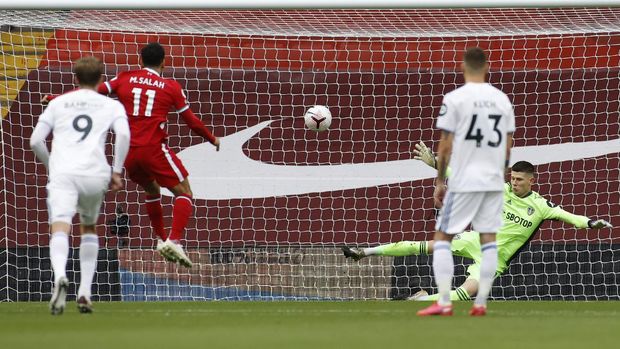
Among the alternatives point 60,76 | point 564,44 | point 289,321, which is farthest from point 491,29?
point 289,321

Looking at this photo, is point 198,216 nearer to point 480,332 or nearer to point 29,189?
point 29,189

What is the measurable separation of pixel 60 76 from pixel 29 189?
1340 millimetres

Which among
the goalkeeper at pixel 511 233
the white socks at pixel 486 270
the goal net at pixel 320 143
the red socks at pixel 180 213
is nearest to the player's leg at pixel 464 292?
the goalkeeper at pixel 511 233

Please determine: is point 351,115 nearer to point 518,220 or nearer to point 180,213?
point 518,220

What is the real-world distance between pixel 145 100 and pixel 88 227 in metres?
1.95

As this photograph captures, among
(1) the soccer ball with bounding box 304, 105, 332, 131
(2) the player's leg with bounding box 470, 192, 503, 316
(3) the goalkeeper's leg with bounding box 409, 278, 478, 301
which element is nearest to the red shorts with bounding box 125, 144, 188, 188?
(1) the soccer ball with bounding box 304, 105, 332, 131

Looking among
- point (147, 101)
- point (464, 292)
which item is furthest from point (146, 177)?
point (464, 292)

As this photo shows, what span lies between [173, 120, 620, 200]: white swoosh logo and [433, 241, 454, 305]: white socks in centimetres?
586

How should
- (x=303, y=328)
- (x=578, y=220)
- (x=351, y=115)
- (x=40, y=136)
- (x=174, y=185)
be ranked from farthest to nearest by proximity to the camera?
1. (x=351, y=115)
2. (x=578, y=220)
3. (x=174, y=185)
4. (x=40, y=136)
5. (x=303, y=328)

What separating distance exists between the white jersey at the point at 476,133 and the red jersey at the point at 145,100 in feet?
9.73

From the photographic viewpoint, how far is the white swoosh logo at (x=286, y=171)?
571 inches

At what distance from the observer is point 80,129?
345 inches

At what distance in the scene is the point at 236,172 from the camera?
47.8 ft

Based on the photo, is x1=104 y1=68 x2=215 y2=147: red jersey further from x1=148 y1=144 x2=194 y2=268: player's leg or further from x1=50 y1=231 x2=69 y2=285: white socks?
x1=50 y1=231 x2=69 y2=285: white socks
